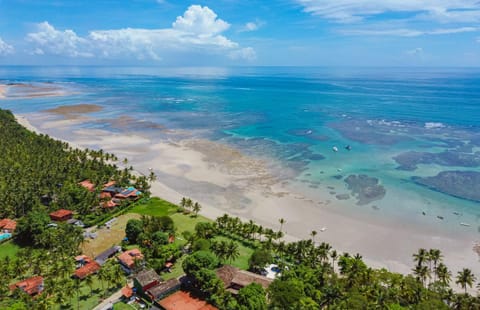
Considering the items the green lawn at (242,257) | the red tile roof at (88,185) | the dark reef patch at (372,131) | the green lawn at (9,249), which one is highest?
the dark reef patch at (372,131)

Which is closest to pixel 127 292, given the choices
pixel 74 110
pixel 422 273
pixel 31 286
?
pixel 31 286

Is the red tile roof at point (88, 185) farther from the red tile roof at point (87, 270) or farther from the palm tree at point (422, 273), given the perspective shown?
the palm tree at point (422, 273)

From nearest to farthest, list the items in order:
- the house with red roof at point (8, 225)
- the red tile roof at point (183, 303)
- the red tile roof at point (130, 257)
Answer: the red tile roof at point (183, 303), the red tile roof at point (130, 257), the house with red roof at point (8, 225)

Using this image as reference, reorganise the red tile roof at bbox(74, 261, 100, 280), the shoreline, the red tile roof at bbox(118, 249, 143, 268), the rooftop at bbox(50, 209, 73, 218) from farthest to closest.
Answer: the rooftop at bbox(50, 209, 73, 218) → the shoreline → the red tile roof at bbox(118, 249, 143, 268) → the red tile roof at bbox(74, 261, 100, 280)

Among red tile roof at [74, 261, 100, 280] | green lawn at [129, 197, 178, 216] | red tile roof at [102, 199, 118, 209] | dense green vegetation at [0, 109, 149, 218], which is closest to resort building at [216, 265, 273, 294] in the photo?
red tile roof at [74, 261, 100, 280]

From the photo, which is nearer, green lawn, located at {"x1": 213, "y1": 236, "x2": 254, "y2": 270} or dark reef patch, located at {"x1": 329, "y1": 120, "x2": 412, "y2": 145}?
green lawn, located at {"x1": 213, "y1": 236, "x2": 254, "y2": 270}

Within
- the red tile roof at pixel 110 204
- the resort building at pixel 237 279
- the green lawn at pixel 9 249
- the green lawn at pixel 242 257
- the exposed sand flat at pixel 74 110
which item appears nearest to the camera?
the resort building at pixel 237 279

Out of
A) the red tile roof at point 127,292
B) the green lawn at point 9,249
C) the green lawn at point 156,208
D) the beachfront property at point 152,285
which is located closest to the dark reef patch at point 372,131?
the green lawn at point 156,208

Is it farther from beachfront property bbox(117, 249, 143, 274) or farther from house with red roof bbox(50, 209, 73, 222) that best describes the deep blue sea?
house with red roof bbox(50, 209, 73, 222)

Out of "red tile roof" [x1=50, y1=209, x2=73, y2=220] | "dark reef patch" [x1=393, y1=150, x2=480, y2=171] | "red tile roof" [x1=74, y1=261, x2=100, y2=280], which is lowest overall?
"red tile roof" [x1=74, y1=261, x2=100, y2=280]
